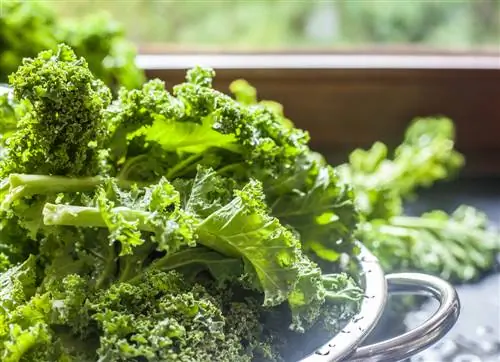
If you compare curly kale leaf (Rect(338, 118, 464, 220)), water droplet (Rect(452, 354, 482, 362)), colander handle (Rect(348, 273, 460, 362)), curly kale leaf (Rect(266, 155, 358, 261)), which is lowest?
water droplet (Rect(452, 354, 482, 362))

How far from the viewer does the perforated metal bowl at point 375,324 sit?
0.68 meters

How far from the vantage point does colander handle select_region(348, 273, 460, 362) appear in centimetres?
69

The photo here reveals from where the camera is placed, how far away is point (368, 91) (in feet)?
4.40

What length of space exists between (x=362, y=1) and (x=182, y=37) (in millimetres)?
322

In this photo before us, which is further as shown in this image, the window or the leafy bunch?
the window

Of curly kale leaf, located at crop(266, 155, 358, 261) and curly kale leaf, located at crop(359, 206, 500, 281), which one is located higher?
curly kale leaf, located at crop(266, 155, 358, 261)

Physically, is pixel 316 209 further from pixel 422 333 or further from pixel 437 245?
pixel 437 245

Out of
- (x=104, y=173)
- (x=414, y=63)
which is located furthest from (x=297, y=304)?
(x=414, y=63)

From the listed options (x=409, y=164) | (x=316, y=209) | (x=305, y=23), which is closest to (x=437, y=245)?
(x=409, y=164)

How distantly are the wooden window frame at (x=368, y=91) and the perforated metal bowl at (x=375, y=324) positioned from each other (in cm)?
55

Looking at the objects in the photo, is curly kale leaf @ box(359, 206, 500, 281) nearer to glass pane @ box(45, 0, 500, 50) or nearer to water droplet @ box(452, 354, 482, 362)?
water droplet @ box(452, 354, 482, 362)

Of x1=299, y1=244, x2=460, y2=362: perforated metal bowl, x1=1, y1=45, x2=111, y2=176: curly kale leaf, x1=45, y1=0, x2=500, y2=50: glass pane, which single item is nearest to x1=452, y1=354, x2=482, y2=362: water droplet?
x1=299, y1=244, x2=460, y2=362: perforated metal bowl

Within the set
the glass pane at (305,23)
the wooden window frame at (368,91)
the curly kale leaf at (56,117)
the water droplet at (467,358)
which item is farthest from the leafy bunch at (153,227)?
the glass pane at (305,23)

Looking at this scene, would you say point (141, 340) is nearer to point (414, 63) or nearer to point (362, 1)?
point (414, 63)
